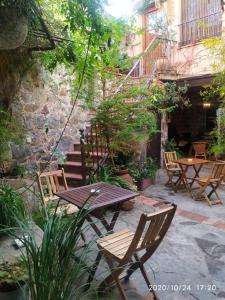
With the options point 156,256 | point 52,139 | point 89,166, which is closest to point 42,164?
point 52,139

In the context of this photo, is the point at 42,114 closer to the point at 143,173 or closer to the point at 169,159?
the point at 143,173

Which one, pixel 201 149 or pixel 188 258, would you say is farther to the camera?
pixel 201 149

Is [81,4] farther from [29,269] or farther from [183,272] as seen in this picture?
[183,272]

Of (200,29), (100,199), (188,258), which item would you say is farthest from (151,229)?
(200,29)

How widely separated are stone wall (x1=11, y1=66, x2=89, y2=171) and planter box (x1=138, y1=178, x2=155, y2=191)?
5.68 feet

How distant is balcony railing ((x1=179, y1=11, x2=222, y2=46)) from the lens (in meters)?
7.10

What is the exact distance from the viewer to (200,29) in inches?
297

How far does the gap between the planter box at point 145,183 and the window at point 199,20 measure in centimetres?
413

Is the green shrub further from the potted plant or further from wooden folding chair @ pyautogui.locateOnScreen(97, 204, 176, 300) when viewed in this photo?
the potted plant

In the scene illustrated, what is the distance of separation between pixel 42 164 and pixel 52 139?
0.57 metres

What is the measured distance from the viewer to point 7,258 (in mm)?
2244

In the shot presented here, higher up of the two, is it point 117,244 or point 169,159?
point 169,159

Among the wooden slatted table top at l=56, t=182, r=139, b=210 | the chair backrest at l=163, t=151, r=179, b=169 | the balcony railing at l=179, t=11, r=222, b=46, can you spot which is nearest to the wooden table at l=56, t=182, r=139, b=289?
the wooden slatted table top at l=56, t=182, r=139, b=210

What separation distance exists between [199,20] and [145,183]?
4892mm
